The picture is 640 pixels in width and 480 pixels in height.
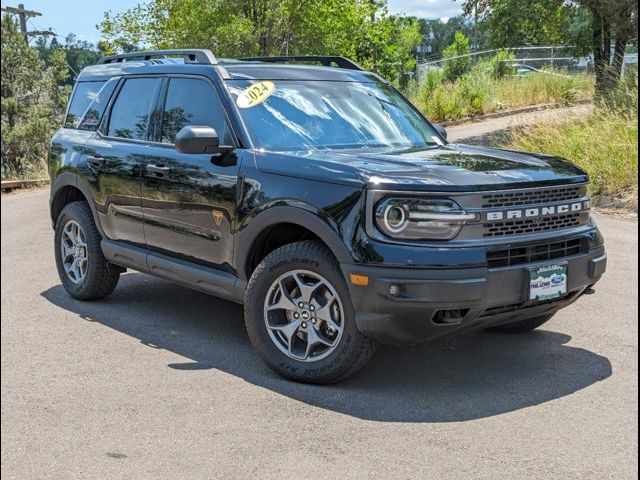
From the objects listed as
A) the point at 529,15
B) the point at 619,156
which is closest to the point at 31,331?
the point at 619,156

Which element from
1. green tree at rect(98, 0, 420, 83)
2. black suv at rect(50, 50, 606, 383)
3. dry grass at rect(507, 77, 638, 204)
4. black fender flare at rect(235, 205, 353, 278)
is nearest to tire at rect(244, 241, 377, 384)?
black suv at rect(50, 50, 606, 383)

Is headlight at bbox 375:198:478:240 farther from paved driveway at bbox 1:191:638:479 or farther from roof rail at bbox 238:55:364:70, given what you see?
roof rail at bbox 238:55:364:70

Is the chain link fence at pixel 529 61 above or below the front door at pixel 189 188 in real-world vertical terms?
above

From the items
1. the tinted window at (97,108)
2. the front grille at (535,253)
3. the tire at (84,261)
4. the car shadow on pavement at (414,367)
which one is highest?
the tinted window at (97,108)

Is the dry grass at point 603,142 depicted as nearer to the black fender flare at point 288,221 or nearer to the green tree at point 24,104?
the black fender flare at point 288,221

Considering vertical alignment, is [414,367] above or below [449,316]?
below

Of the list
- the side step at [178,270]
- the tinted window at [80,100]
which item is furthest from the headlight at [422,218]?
the tinted window at [80,100]

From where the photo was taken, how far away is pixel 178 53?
6.57 meters

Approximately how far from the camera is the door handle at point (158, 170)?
594 cm

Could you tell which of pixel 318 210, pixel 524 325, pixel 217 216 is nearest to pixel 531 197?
pixel 318 210

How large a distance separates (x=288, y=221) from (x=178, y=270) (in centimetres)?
127

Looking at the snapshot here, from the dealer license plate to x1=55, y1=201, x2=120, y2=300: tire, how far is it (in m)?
3.73

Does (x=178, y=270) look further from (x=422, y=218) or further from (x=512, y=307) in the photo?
(x=512, y=307)

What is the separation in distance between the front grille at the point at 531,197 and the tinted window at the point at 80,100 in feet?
12.9
